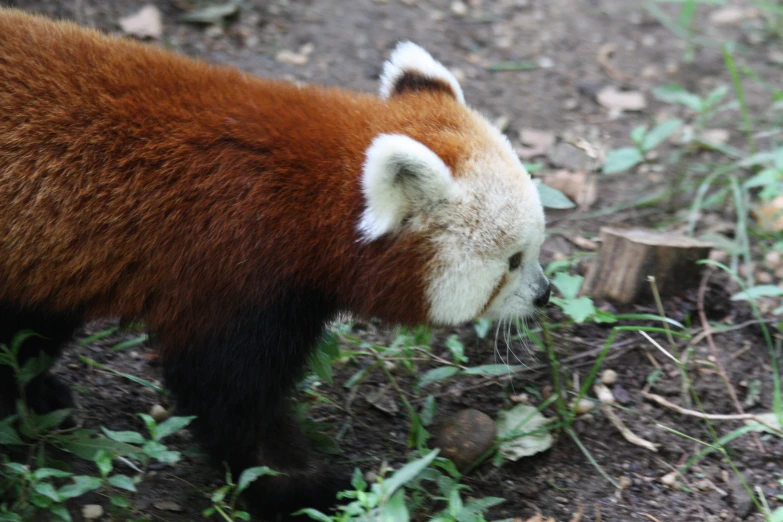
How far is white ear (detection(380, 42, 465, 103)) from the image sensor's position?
3029 millimetres

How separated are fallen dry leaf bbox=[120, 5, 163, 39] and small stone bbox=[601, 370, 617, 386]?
11.2ft

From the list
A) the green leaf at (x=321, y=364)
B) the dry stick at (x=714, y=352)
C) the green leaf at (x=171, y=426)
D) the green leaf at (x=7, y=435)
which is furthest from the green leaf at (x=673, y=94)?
the green leaf at (x=7, y=435)

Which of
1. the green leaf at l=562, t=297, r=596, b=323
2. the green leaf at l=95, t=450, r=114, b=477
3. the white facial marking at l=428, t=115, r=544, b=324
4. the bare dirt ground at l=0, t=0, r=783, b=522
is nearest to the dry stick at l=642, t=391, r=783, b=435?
A: the bare dirt ground at l=0, t=0, r=783, b=522

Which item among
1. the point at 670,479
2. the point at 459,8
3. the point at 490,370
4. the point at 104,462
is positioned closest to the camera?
the point at 104,462

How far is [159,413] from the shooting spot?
10.8 feet

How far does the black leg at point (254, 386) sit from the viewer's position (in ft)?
8.46

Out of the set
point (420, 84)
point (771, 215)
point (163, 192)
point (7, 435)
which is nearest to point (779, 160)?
point (771, 215)

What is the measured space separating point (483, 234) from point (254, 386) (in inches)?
34.7

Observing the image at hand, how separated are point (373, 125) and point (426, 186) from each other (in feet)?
1.10

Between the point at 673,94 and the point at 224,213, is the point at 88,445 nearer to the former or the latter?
the point at 224,213

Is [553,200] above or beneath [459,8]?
beneath

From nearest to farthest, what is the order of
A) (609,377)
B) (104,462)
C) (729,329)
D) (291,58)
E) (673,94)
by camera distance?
(104,462) → (609,377) → (729,329) → (673,94) → (291,58)

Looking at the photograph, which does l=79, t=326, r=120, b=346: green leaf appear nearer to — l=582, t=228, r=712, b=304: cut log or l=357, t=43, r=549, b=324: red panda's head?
l=357, t=43, r=549, b=324: red panda's head

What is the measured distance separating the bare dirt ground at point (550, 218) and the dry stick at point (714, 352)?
0.04 metres
